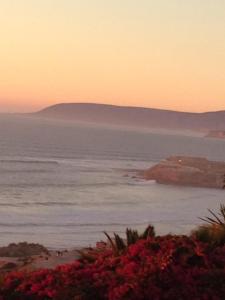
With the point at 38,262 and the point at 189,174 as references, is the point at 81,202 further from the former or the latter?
the point at 38,262

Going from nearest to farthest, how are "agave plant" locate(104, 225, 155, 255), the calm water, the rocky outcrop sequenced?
"agave plant" locate(104, 225, 155, 255) < the calm water < the rocky outcrop

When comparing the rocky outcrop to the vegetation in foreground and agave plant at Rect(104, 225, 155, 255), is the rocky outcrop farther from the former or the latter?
the vegetation in foreground

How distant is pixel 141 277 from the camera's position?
7.95m

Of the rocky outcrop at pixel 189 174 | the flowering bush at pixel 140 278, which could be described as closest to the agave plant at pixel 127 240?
the flowering bush at pixel 140 278

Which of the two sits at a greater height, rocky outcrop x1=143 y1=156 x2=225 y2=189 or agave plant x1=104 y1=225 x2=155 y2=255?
agave plant x1=104 y1=225 x2=155 y2=255

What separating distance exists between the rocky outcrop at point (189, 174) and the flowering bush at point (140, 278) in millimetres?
75721

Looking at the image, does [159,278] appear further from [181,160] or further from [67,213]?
[181,160]

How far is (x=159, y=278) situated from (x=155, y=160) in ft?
429

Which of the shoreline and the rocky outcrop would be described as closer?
the shoreline

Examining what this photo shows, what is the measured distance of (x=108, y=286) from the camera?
8102 millimetres

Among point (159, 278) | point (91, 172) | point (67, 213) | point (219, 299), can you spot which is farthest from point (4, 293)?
point (91, 172)

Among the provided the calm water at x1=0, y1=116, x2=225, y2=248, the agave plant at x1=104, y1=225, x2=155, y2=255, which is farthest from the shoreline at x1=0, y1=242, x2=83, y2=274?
the calm water at x1=0, y1=116, x2=225, y2=248

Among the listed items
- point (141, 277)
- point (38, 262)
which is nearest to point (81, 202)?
point (38, 262)

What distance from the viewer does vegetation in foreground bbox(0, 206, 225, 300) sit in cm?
778
